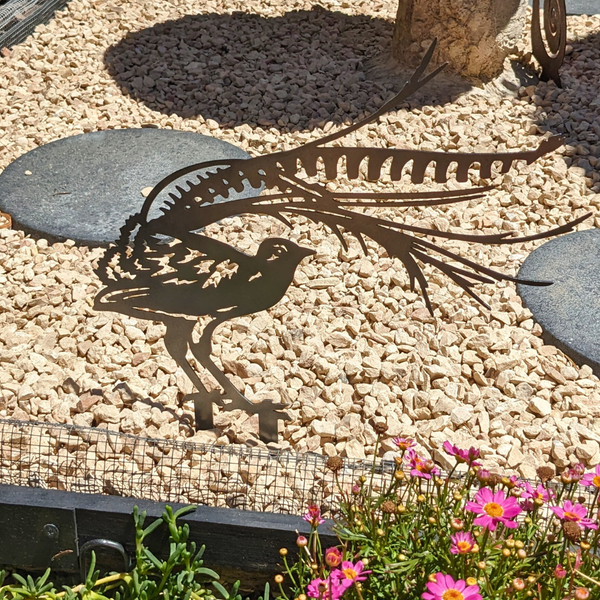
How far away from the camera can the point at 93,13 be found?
506 centimetres

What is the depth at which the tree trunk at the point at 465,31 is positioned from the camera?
4199 millimetres

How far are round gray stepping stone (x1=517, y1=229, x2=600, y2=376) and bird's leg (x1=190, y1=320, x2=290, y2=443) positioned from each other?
1087 millimetres

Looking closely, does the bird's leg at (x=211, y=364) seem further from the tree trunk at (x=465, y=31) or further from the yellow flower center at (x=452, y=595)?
the tree trunk at (x=465, y=31)

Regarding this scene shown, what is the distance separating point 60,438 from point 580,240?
222cm

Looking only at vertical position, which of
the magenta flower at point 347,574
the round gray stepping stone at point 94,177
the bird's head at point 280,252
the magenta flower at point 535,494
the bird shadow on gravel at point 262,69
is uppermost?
the bird's head at point 280,252

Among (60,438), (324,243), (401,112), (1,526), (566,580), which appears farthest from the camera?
(401,112)

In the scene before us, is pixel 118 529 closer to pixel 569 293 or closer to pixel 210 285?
pixel 210 285

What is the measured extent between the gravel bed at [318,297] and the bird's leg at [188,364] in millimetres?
77

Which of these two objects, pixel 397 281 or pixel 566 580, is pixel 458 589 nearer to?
pixel 566 580

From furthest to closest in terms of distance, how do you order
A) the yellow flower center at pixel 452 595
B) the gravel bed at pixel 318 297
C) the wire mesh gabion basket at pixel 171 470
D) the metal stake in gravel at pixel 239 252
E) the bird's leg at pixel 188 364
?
the gravel bed at pixel 318 297 → the bird's leg at pixel 188 364 → the wire mesh gabion basket at pixel 171 470 → the metal stake in gravel at pixel 239 252 → the yellow flower center at pixel 452 595

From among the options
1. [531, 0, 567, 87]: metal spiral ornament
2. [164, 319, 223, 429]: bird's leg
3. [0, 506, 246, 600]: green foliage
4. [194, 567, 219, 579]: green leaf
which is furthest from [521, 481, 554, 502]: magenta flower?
[531, 0, 567, 87]: metal spiral ornament

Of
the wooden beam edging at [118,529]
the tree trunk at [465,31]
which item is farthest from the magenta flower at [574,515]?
the tree trunk at [465,31]

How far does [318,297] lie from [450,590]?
163cm

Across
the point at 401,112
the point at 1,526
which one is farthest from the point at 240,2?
the point at 1,526
